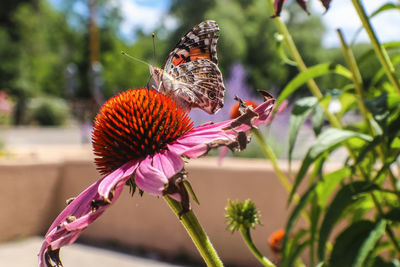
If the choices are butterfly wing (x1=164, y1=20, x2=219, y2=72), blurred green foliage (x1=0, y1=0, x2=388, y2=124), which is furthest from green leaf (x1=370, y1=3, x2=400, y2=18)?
blurred green foliage (x1=0, y1=0, x2=388, y2=124)

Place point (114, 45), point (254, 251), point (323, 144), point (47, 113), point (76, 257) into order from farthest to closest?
point (114, 45), point (47, 113), point (76, 257), point (323, 144), point (254, 251)

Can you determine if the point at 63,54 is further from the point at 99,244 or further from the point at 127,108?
the point at 127,108

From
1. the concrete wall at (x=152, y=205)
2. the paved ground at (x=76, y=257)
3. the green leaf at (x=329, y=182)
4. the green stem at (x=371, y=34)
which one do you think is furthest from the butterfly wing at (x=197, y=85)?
the paved ground at (x=76, y=257)

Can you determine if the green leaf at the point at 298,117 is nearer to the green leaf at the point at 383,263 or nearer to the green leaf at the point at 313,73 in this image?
the green leaf at the point at 313,73

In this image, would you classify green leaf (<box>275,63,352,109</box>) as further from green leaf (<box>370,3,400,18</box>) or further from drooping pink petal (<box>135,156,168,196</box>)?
drooping pink petal (<box>135,156,168,196</box>)

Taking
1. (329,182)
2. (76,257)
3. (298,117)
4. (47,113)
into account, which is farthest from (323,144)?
(47,113)

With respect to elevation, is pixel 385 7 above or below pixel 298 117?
above

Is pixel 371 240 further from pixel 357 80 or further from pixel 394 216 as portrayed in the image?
pixel 357 80
